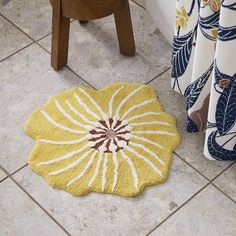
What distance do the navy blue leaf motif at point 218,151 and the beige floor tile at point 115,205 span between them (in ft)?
→ 0.25

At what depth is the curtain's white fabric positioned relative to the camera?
1.29 m

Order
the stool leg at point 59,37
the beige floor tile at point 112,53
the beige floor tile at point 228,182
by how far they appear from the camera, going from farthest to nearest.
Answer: the beige floor tile at point 112,53 → the stool leg at point 59,37 → the beige floor tile at point 228,182

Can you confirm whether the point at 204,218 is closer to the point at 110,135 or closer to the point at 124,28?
the point at 110,135

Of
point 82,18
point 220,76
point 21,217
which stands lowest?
point 21,217

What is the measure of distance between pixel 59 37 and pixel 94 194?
536 mm

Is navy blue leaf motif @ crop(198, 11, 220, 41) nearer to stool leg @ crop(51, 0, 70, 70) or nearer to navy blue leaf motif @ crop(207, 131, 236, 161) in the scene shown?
navy blue leaf motif @ crop(207, 131, 236, 161)

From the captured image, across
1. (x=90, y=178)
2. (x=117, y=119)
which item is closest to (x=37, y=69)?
(x=117, y=119)

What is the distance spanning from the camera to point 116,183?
1518 mm

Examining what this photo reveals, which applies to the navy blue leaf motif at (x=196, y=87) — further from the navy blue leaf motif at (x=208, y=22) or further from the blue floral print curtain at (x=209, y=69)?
the navy blue leaf motif at (x=208, y=22)

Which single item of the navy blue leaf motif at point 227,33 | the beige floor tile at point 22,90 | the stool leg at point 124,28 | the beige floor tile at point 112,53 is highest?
the navy blue leaf motif at point 227,33

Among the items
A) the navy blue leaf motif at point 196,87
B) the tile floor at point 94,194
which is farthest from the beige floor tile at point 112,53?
the navy blue leaf motif at point 196,87

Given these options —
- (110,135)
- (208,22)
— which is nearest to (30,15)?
(110,135)

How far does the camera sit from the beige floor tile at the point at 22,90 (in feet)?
5.31

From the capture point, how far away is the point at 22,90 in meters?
1.78
